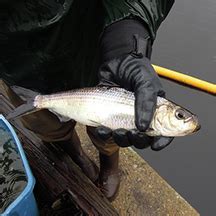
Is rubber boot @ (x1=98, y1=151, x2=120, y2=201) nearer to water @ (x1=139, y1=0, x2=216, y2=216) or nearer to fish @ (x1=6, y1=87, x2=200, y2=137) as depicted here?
fish @ (x1=6, y1=87, x2=200, y2=137)

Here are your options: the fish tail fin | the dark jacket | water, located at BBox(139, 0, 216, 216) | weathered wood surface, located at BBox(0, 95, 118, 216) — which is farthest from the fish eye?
water, located at BBox(139, 0, 216, 216)

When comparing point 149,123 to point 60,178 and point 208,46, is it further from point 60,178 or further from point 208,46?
point 208,46

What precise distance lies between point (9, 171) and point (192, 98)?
259 cm

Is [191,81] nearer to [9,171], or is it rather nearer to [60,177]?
[60,177]

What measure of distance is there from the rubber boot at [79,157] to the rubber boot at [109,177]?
12cm

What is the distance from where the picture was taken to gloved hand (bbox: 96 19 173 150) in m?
1.72

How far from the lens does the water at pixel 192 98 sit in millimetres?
3783

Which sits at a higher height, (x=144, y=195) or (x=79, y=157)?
(x=79, y=157)

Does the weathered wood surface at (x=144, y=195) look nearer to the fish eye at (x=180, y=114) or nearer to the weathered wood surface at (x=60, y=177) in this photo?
the weathered wood surface at (x=60, y=177)

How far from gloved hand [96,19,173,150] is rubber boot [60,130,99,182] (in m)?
1.03

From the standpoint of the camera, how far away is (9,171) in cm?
233

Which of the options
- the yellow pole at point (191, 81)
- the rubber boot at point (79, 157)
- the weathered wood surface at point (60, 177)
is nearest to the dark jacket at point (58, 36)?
the weathered wood surface at point (60, 177)

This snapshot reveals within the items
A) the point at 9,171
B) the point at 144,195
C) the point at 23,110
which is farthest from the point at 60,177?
the point at 144,195

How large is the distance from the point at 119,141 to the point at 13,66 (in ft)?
2.86
